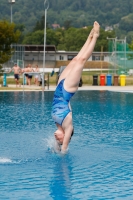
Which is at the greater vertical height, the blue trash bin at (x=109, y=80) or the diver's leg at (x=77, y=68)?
the diver's leg at (x=77, y=68)

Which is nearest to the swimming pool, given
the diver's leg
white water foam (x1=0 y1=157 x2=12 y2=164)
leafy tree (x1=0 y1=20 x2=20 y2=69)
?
white water foam (x1=0 y1=157 x2=12 y2=164)

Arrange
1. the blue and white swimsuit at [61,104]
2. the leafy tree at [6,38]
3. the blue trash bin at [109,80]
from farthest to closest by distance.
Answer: the blue trash bin at [109,80]
the leafy tree at [6,38]
the blue and white swimsuit at [61,104]

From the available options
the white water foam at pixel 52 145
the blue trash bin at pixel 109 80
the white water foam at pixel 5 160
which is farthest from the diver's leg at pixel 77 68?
the blue trash bin at pixel 109 80

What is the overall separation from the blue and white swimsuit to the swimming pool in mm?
856

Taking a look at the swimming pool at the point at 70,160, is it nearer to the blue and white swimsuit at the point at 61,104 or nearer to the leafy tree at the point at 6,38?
the blue and white swimsuit at the point at 61,104

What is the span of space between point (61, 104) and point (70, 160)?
1154 millimetres

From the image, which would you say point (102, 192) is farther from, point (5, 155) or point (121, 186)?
point (5, 155)

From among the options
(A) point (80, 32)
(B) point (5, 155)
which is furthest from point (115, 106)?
(A) point (80, 32)

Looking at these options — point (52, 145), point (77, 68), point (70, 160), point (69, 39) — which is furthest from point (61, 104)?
point (69, 39)

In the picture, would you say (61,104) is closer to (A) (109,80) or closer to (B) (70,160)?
(B) (70,160)

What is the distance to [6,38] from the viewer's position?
3847 centimetres

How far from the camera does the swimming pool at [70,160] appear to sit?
28.6 feet

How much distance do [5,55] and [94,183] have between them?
1167 inches

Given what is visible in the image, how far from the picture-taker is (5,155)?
37.8 feet
